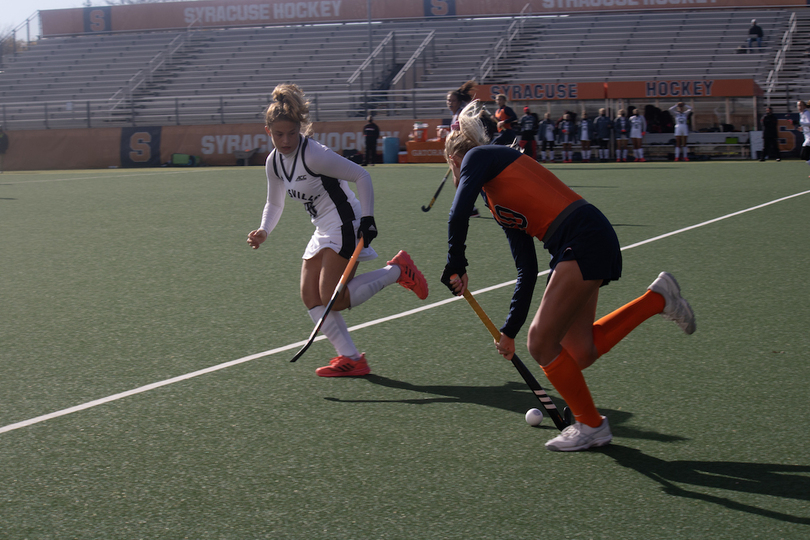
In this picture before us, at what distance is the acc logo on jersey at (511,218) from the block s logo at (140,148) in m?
29.1

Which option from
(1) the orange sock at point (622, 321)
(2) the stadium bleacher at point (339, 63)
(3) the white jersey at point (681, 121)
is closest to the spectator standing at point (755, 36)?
(2) the stadium bleacher at point (339, 63)

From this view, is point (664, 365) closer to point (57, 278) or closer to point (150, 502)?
point (150, 502)

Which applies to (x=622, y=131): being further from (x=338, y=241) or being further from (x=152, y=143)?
(x=338, y=241)

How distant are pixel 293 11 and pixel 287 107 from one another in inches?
1621

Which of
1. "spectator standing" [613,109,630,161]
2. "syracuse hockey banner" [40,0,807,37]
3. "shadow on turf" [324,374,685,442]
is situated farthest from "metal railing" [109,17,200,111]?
"shadow on turf" [324,374,685,442]

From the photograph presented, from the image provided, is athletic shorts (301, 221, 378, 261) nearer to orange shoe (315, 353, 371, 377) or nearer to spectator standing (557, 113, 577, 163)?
orange shoe (315, 353, 371, 377)

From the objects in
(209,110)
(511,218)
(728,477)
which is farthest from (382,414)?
(209,110)

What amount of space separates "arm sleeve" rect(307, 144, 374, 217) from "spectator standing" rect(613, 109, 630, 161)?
77.6ft

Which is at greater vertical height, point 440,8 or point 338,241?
point 440,8

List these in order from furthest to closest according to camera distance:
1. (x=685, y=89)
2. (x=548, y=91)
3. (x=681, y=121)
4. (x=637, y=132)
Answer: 1. (x=548, y=91)
2. (x=637, y=132)
3. (x=685, y=89)
4. (x=681, y=121)

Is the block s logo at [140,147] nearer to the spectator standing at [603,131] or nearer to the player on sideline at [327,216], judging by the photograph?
the spectator standing at [603,131]

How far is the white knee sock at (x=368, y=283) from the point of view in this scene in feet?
16.7

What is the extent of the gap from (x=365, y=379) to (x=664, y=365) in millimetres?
1851

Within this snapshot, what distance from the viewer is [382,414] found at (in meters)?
4.23
